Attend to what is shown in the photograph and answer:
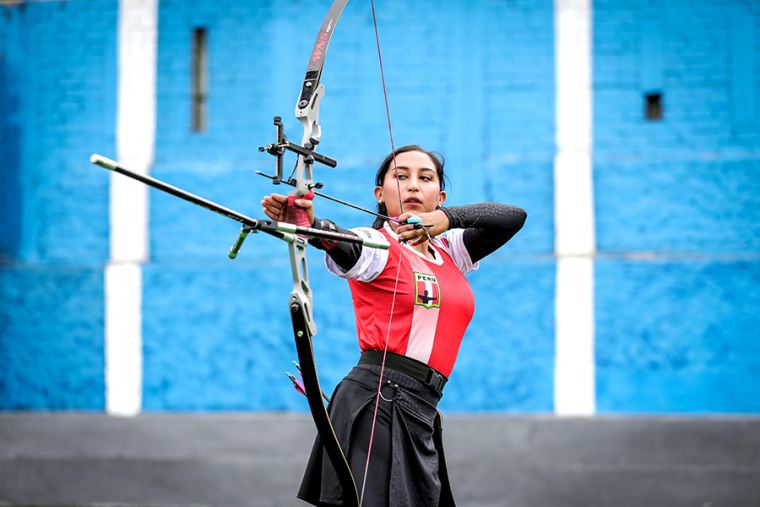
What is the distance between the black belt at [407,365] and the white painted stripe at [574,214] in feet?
11.4

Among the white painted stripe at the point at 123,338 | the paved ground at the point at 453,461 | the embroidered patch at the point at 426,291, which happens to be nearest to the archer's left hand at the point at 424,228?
the embroidered patch at the point at 426,291

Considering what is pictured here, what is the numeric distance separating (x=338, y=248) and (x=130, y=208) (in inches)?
171

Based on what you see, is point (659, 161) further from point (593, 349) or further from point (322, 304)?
point (322, 304)

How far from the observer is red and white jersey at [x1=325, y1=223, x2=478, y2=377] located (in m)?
2.95

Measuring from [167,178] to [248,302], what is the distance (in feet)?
3.27

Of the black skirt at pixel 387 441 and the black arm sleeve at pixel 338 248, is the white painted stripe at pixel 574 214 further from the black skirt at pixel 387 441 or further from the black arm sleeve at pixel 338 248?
the black arm sleeve at pixel 338 248

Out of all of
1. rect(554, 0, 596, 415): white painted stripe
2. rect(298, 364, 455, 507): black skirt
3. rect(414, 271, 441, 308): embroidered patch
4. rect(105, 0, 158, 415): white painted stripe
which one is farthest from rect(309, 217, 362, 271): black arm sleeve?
rect(105, 0, 158, 415): white painted stripe

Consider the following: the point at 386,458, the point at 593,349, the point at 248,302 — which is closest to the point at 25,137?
the point at 248,302

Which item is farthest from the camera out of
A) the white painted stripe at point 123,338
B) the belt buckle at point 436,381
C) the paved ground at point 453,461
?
the white painted stripe at point 123,338

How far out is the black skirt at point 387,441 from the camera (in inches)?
115

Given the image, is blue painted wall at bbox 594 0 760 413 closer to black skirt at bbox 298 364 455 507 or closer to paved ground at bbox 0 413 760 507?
paved ground at bbox 0 413 760 507

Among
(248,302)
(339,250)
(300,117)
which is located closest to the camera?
(339,250)

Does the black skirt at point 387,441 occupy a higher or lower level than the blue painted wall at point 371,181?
lower

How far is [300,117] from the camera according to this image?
3078 mm
